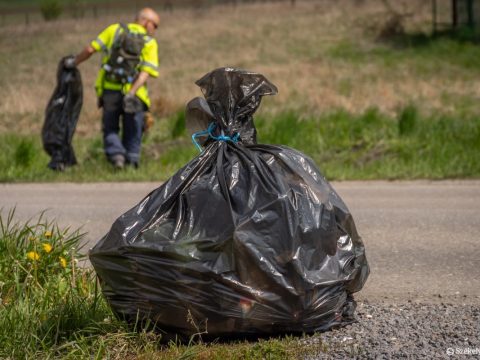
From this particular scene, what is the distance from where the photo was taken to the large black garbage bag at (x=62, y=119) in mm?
10820

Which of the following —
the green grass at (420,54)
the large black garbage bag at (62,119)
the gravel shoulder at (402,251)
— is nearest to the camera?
the gravel shoulder at (402,251)

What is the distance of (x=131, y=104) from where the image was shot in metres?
10.5

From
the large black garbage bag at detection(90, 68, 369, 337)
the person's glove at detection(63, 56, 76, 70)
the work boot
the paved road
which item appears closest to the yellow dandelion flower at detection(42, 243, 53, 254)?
the large black garbage bag at detection(90, 68, 369, 337)

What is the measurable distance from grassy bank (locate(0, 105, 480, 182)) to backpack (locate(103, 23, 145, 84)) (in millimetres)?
1082

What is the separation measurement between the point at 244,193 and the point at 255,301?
1.82 feet

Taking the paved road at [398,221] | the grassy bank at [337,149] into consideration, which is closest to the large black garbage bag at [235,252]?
the paved road at [398,221]

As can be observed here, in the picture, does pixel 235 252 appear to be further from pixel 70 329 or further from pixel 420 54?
pixel 420 54

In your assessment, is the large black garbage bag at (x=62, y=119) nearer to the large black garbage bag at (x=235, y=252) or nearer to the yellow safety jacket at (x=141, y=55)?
the yellow safety jacket at (x=141, y=55)

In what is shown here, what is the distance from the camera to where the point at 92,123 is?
1566 cm

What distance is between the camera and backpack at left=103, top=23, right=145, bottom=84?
34.1 feet

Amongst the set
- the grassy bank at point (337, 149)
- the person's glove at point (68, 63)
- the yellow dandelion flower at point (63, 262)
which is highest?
the person's glove at point (68, 63)

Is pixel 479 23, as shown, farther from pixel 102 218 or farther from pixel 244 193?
pixel 244 193

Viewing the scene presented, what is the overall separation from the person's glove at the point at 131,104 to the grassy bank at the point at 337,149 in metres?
0.69

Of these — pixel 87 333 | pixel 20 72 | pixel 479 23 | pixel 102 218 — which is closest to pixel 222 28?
pixel 479 23
